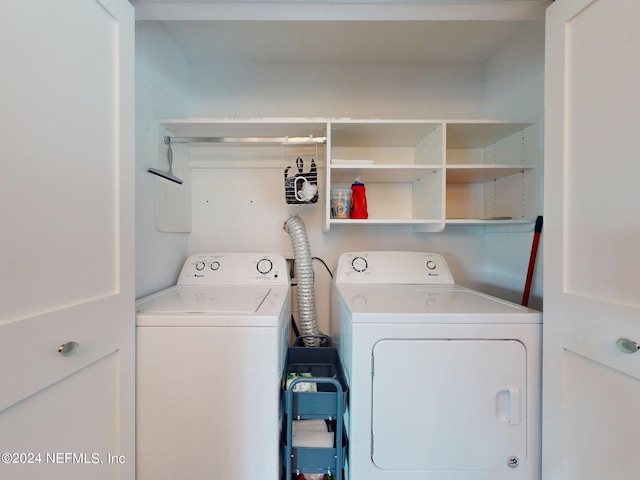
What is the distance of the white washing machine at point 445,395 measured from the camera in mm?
1005

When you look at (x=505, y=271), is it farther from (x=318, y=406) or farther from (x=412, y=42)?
(x=412, y=42)

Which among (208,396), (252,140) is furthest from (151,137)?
(208,396)

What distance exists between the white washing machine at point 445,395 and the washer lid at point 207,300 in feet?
1.52

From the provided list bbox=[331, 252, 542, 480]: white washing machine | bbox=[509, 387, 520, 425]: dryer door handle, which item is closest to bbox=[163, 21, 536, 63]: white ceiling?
bbox=[331, 252, 542, 480]: white washing machine

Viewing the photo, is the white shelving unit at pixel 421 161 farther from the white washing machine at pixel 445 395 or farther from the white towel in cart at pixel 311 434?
the white towel in cart at pixel 311 434

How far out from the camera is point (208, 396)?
0.98 metres

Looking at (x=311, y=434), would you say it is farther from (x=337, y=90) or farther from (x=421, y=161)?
Result: (x=337, y=90)

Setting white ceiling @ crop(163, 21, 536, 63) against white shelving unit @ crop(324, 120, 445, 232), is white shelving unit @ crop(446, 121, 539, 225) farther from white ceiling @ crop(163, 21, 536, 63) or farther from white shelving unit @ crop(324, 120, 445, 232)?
white ceiling @ crop(163, 21, 536, 63)

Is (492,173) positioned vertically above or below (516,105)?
Answer: below

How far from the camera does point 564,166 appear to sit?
2.89ft

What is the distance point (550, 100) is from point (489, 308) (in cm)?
77

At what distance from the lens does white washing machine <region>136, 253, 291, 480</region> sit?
97 cm

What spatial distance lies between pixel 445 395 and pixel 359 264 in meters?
0.86

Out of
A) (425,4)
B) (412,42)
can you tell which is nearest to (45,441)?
(425,4)
